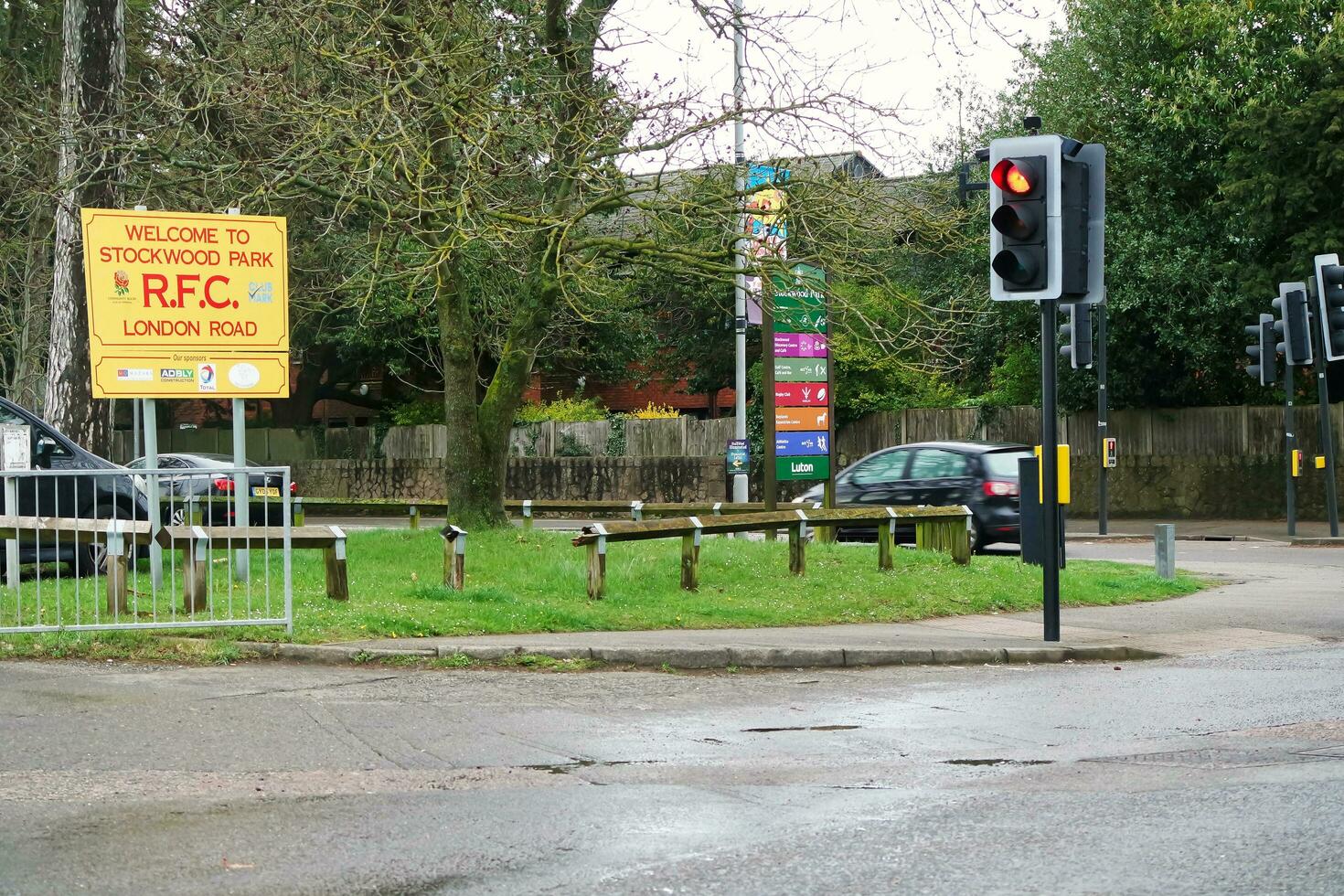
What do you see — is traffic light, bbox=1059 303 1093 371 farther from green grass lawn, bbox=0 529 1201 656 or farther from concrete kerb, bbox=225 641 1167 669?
concrete kerb, bbox=225 641 1167 669

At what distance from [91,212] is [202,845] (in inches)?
320

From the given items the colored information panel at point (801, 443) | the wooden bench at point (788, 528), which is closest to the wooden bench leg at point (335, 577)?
the wooden bench at point (788, 528)

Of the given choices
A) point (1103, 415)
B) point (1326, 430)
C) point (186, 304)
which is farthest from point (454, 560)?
point (1326, 430)

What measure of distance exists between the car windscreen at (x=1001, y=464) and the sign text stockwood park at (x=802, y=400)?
2859mm

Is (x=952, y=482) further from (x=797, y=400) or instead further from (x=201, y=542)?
(x=201, y=542)

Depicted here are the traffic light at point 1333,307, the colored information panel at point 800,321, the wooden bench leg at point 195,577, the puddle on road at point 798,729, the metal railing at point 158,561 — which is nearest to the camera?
the puddle on road at point 798,729

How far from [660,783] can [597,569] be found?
617 cm

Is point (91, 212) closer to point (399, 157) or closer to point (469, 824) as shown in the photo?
point (399, 157)

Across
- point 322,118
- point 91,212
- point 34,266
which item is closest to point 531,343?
point 322,118

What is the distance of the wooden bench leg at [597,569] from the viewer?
12344 millimetres

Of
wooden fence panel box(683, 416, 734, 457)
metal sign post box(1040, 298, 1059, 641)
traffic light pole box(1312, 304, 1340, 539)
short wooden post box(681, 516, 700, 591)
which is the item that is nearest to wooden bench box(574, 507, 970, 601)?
short wooden post box(681, 516, 700, 591)

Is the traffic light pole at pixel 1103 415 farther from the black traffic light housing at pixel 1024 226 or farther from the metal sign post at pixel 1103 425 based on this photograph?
the black traffic light housing at pixel 1024 226

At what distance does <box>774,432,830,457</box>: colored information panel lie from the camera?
17500 millimetres

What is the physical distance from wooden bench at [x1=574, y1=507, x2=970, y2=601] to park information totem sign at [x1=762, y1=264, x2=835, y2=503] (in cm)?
164
